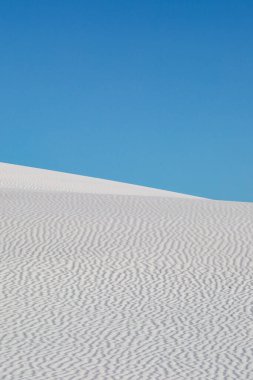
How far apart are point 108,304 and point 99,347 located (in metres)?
1.79

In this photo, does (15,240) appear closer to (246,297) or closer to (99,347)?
(246,297)

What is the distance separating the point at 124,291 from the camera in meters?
9.23

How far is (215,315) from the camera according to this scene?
26.8ft

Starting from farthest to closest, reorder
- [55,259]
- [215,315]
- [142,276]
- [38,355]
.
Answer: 1. [55,259]
2. [142,276]
3. [215,315]
4. [38,355]

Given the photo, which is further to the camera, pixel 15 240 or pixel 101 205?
pixel 101 205

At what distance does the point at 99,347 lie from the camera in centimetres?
675

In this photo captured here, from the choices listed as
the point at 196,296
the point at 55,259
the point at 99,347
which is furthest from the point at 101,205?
the point at 99,347

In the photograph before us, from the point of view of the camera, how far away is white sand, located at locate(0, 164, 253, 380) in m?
6.34

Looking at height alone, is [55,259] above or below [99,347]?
above

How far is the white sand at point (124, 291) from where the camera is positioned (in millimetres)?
6336

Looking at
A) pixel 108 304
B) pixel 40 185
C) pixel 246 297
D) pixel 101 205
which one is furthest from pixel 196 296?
pixel 40 185

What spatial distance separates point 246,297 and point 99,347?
2849 mm

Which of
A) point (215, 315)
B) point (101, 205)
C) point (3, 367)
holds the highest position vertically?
point (101, 205)

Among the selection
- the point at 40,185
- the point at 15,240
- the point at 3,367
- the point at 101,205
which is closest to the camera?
the point at 3,367
